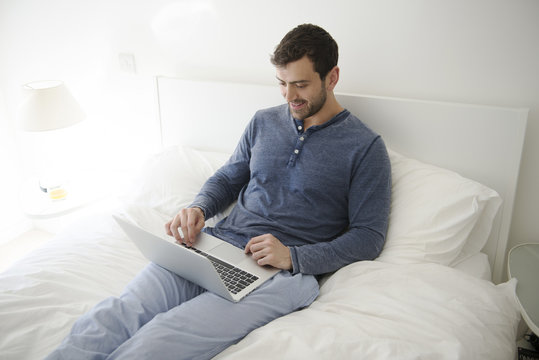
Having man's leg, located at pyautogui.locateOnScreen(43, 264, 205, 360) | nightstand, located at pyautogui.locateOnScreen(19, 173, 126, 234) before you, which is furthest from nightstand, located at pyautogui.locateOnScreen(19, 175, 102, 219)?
man's leg, located at pyautogui.locateOnScreen(43, 264, 205, 360)

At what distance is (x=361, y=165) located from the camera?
1188mm

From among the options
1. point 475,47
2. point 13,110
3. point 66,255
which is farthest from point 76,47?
point 475,47

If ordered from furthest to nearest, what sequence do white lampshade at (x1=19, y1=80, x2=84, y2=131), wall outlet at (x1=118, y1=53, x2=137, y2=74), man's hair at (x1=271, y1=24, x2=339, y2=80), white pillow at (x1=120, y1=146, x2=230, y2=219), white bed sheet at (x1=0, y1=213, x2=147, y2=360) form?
wall outlet at (x1=118, y1=53, x2=137, y2=74), white lampshade at (x1=19, y1=80, x2=84, y2=131), white pillow at (x1=120, y1=146, x2=230, y2=219), man's hair at (x1=271, y1=24, x2=339, y2=80), white bed sheet at (x1=0, y1=213, x2=147, y2=360)

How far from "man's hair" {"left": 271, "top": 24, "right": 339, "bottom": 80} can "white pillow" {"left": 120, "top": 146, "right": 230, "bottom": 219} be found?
23.8 inches

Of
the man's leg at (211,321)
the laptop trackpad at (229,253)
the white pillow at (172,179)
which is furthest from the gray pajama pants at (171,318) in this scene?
the white pillow at (172,179)

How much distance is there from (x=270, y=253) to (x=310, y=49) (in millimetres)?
589

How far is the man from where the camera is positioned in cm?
90

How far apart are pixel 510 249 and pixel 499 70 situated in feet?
1.86

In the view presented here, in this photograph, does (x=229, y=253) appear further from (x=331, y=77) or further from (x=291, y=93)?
(x=331, y=77)

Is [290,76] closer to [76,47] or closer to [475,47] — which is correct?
[475,47]

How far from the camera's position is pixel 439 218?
116cm

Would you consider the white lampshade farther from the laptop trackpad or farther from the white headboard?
the laptop trackpad

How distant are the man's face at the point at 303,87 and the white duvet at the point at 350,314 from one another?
0.49 meters

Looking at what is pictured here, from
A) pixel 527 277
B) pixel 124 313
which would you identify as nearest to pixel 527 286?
pixel 527 277
